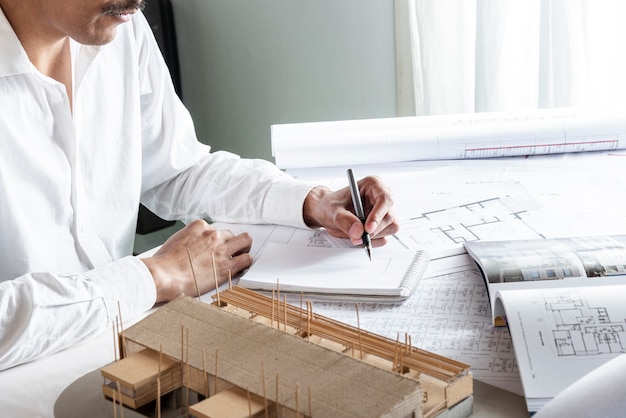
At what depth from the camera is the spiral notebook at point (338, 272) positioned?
1103mm

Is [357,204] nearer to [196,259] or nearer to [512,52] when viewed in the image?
[196,259]

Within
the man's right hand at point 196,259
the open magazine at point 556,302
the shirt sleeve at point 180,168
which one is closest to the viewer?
the open magazine at point 556,302

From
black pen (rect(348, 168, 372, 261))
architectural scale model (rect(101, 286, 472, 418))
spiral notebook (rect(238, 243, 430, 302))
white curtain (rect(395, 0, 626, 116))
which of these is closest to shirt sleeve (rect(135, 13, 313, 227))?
black pen (rect(348, 168, 372, 261))

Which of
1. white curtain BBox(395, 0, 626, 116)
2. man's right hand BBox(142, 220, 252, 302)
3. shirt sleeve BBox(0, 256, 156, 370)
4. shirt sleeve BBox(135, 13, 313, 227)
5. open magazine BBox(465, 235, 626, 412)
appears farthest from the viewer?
white curtain BBox(395, 0, 626, 116)

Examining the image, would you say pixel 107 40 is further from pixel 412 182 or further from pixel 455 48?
pixel 455 48

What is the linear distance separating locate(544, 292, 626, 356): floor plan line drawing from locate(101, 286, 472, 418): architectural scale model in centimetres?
15

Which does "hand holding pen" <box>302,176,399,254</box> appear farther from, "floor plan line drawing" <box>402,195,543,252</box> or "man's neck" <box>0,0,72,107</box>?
"man's neck" <box>0,0,72,107</box>

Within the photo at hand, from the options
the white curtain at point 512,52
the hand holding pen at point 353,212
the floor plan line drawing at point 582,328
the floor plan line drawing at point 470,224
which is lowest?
the floor plan line drawing at point 582,328

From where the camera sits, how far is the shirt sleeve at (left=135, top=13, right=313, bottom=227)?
1.52m

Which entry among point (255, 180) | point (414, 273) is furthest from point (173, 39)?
point (414, 273)

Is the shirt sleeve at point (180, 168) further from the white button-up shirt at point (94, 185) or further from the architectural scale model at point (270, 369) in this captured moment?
the architectural scale model at point (270, 369)

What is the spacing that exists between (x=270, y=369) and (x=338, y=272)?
0.40m

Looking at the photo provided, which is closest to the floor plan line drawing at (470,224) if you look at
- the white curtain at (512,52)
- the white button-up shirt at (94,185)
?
the white button-up shirt at (94,185)

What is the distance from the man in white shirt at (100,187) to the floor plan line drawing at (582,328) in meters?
0.38
